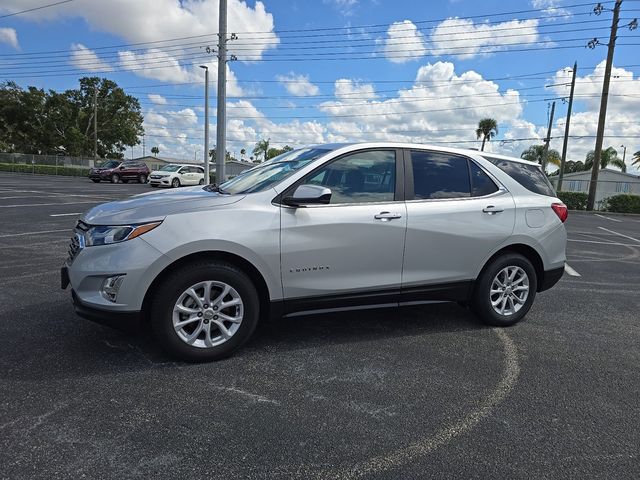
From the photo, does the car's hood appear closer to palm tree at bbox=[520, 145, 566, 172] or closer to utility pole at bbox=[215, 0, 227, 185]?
utility pole at bbox=[215, 0, 227, 185]

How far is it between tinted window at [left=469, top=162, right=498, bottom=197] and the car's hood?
2.25m

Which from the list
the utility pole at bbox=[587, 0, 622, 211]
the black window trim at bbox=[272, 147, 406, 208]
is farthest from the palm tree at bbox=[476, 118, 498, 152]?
the black window trim at bbox=[272, 147, 406, 208]

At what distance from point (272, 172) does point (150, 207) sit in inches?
44.7

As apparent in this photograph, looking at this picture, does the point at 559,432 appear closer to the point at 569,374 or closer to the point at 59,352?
the point at 569,374

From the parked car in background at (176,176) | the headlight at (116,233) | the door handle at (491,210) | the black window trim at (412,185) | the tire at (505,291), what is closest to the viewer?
the headlight at (116,233)

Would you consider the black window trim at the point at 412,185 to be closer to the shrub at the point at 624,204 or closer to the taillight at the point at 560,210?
the taillight at the point at 560,210

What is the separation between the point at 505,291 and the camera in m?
4.65

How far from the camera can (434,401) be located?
10.3ft

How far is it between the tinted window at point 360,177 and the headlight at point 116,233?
1294 mm

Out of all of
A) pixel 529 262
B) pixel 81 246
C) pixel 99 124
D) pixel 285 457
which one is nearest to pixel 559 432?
pixel 285 457

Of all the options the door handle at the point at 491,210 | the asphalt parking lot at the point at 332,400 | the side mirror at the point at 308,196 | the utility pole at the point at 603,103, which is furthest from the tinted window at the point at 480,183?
the utility pole at the point at 603,103


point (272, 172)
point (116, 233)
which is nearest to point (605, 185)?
point (272, 172)

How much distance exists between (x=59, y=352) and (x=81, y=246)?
2.91 ft

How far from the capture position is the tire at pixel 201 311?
341 centimetres
